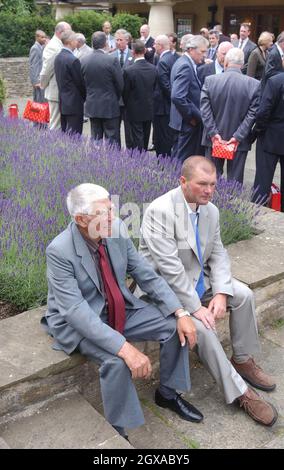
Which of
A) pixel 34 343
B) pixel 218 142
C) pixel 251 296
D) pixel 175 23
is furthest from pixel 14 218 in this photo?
pixel 175 23

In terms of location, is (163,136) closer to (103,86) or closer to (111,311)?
(103,86)

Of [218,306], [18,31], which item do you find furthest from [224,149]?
[18,31]

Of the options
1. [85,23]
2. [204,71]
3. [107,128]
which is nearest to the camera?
[204,71]

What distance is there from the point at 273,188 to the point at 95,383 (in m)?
4.29

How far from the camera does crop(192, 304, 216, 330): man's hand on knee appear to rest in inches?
136

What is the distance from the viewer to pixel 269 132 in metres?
6.46

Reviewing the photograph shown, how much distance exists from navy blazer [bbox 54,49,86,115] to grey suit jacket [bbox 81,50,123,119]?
0.61 feet

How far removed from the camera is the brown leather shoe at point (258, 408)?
3.35 meters

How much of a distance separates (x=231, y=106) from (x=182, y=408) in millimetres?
4063

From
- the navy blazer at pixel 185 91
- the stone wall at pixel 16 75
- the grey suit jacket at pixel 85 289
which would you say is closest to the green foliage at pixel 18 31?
the stone wall at pixel 16 75

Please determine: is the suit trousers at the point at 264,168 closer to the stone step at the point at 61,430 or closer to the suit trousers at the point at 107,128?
the suit trousers at the point at 107,128

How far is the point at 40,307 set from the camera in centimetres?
370

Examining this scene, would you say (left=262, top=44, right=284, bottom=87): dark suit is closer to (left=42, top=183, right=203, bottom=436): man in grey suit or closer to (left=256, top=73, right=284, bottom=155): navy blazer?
(left=256, top=73, right=284, bottom=155): navy blazer

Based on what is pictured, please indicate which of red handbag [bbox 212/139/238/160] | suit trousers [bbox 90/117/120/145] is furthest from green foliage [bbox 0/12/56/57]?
red handbag [bbox 212/139/238/160]
